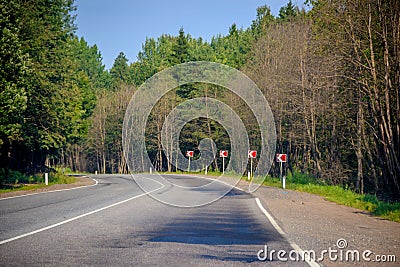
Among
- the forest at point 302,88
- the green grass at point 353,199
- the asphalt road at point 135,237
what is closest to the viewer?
the asphalt road at point 135,237

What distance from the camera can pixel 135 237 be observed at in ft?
33.4

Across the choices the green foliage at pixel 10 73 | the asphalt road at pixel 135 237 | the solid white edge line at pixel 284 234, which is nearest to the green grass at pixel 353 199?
the solid white edge line at pixel 284 234

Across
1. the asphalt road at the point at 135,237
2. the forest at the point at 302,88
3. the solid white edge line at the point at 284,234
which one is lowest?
the solid white edge line at the point at 284,234

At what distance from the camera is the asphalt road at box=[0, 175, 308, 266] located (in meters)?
7.79

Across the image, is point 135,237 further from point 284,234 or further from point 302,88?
point 302,88

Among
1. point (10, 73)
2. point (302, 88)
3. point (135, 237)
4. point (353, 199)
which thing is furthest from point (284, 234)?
point (302, 88)

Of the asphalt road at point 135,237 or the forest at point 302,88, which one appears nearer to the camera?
the asphalt road at point 135,237

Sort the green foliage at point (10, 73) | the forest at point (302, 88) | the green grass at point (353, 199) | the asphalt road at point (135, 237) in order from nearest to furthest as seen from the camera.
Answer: the asphalt road at point (135, 237), the green grass at point (353, 199), the forest at point (302, 88), the green foliage at point (10, 73)

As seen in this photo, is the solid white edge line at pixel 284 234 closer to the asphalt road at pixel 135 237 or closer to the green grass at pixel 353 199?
the asphalt road at pixel 135 237

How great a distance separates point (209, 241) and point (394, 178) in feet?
47.0

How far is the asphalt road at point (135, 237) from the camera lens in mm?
7789

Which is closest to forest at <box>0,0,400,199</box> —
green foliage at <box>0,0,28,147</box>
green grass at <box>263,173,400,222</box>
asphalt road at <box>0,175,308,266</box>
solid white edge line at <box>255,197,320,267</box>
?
green foliage at <box>0,0,28,147</box>

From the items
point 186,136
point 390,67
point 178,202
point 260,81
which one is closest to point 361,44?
point 390,67

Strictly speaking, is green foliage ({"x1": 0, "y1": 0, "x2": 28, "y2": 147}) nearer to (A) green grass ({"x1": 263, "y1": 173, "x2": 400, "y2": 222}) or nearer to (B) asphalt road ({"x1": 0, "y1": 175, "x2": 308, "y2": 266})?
(B) asphalt road ({"x1": 0, "y1": 175, "x2": 308, "y2": 266})
